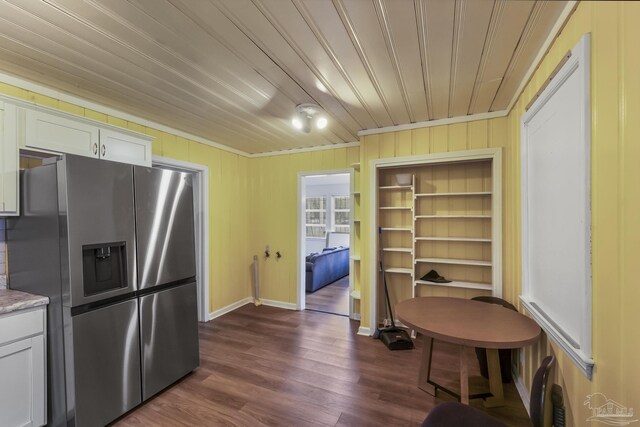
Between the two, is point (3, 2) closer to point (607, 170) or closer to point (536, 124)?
point (607, 170)

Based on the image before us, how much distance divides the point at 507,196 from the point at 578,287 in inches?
66.2

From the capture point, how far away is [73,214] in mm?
1697

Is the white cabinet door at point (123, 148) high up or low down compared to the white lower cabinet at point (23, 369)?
up

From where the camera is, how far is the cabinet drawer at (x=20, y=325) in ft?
5.21

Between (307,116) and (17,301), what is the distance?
249 centimetres

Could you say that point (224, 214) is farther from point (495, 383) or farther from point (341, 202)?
point (341, 202)

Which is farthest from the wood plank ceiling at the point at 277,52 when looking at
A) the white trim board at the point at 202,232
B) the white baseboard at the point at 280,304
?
the white baseboard at the point at 280,304

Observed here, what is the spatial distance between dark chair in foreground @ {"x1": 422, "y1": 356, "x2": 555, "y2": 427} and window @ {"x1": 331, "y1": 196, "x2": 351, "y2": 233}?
6.32 m

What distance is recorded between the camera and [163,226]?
7.39ft

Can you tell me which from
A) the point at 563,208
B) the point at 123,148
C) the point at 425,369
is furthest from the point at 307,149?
the point at 563,208

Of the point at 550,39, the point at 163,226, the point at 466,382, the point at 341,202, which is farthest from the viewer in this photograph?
the point at 341,202

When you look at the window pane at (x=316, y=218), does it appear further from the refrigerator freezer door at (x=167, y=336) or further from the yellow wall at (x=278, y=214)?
the refrigerator freezer door at (x=167, y=336)

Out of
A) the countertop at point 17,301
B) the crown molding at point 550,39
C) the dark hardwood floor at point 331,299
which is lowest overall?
the dark hardwood floor at point 331,299

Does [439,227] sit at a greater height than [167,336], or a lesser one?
greater
